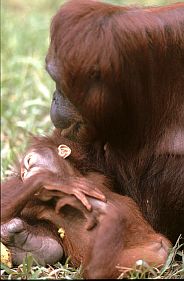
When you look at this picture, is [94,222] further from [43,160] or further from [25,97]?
[25,97]

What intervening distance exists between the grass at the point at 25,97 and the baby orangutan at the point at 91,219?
3.0 inches

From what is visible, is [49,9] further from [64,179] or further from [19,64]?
[64,179]

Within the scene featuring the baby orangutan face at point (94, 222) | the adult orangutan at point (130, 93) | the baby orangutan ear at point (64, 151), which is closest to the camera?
the baby orangutan face at point (94, 222)

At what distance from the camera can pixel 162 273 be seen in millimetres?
3523

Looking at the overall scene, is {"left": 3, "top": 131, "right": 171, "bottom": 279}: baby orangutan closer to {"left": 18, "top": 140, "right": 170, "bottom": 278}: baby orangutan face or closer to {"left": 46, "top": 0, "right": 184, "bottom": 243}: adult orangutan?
{"left": 18, "top": 140, "right": 170, "bottom": 278}: baby orangutan face

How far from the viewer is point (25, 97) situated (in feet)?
19.6

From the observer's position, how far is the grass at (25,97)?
3.57 meters

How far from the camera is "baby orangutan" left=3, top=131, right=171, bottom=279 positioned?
3.33m

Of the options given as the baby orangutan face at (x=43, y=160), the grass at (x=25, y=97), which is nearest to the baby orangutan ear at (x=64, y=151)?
the baby orangutan face at (x=43, y=160)

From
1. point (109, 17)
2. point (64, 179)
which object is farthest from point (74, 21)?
point (64, 179)

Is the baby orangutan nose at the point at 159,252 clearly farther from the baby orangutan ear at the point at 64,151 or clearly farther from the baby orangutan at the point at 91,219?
the baby orangutan ear at the point at 64,151

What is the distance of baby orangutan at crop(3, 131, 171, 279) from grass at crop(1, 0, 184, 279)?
77mm

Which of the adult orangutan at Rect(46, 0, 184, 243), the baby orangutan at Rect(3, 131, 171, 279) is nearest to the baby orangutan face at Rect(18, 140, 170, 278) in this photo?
the baby orangutan at Rect(3, 131, 171, 279)

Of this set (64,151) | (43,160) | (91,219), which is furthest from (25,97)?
(91,219)
